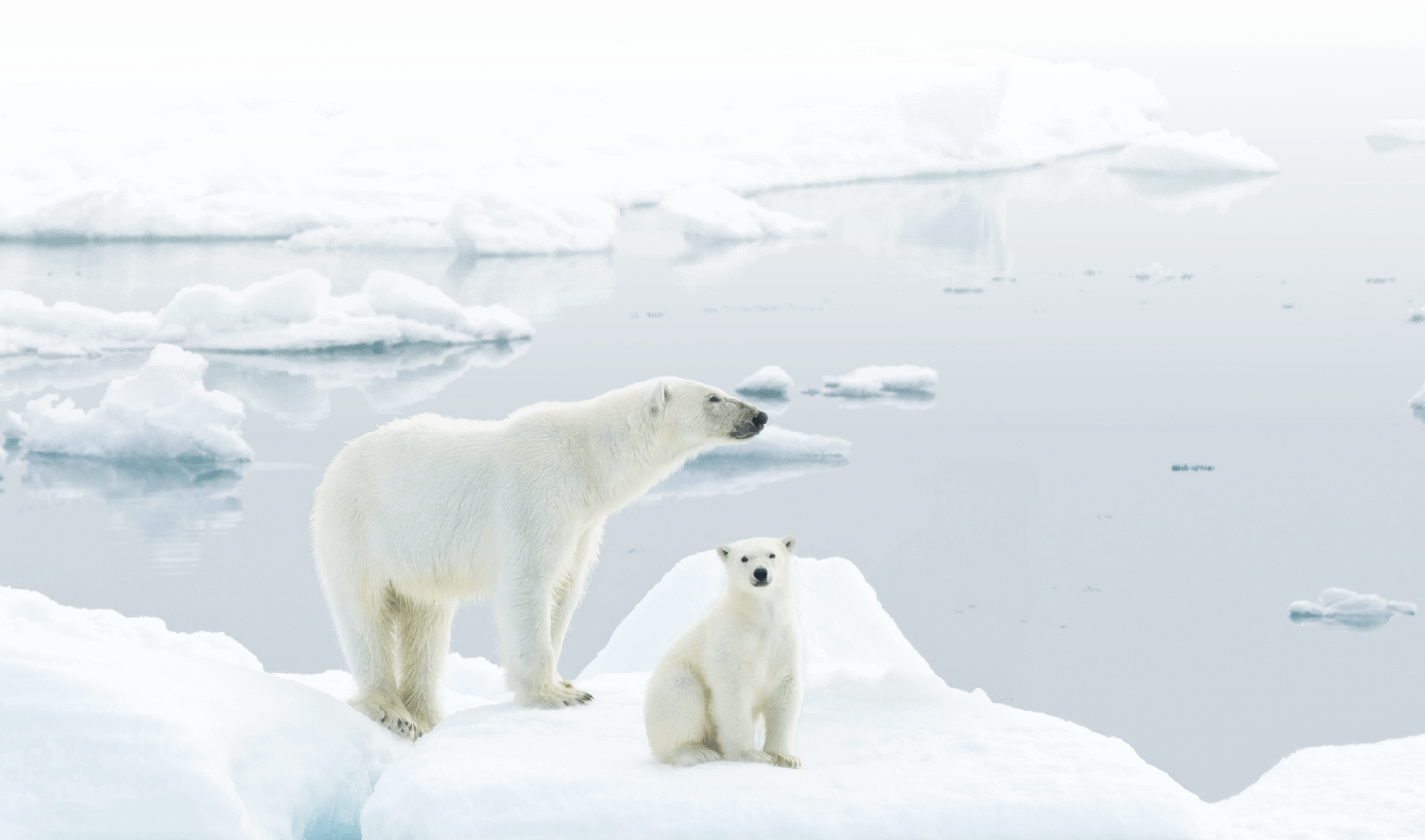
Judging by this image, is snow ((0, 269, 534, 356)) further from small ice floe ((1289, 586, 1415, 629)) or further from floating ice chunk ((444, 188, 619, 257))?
small ice floe ((1289, 586, 1415, 629))

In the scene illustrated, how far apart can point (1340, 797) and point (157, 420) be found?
314 inches

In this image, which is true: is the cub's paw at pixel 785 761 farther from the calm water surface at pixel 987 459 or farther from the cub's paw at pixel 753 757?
the calm water surface at pixel 987 459

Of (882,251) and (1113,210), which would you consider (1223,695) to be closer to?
(882,251)

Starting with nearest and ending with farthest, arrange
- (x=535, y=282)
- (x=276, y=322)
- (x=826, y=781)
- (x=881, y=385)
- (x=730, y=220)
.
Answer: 1. (x=826, y=781)
2. (x=881, y=385)
3. (x=276, y=322)
4. (x=535, y=282)
5. (x=730, y=220)

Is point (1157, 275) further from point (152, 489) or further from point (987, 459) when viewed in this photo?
point (152, 489)

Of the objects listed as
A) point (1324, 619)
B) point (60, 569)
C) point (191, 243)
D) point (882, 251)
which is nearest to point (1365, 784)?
point (1324, 619)

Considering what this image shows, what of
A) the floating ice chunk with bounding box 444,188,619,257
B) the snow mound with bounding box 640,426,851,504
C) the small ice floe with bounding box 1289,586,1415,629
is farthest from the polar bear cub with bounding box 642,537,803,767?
the floating ice chunk with bounding box 444,188,619,257

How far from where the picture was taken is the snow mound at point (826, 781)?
296 centimetres

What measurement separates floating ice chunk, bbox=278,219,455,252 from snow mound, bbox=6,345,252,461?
1015 cm

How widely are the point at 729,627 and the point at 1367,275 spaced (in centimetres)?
1893

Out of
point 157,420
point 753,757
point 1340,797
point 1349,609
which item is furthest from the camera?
point 157,420

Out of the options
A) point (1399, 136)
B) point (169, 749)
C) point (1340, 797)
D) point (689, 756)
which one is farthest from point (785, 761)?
point (1399, 136)

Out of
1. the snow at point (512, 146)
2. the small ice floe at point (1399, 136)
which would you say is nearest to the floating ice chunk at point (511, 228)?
the snow at point (512, 146)

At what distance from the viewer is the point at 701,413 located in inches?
145
